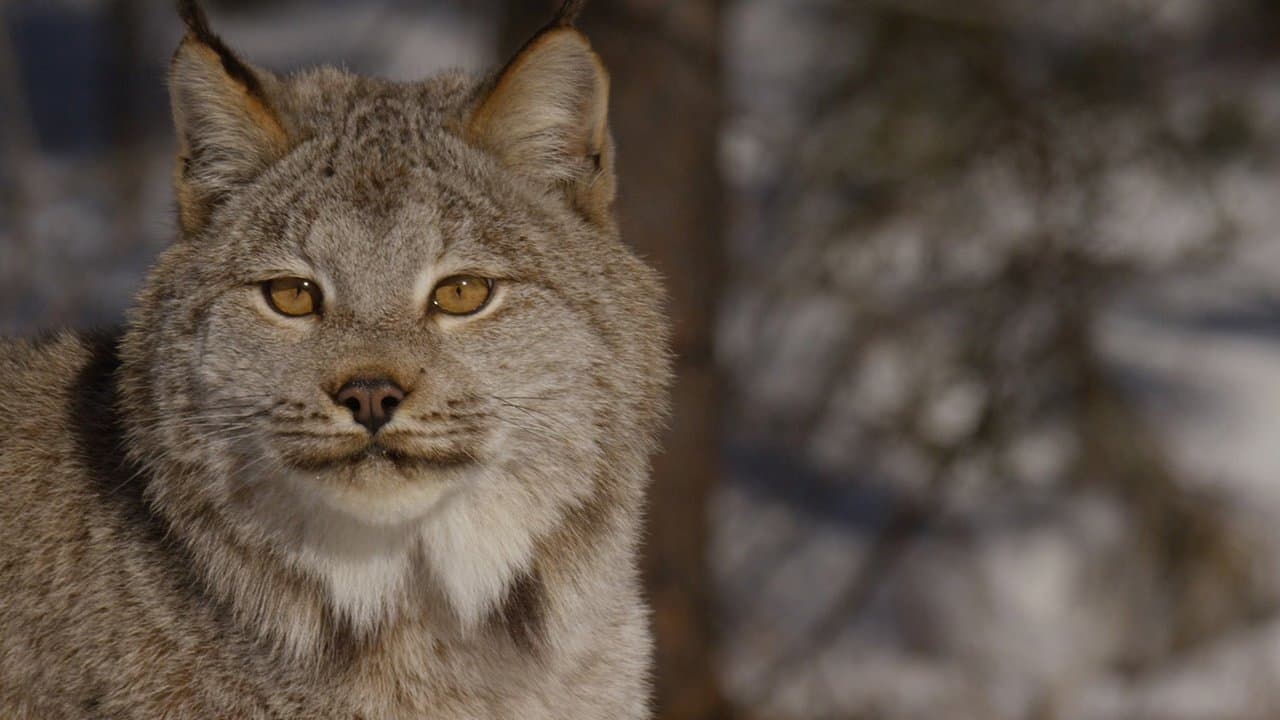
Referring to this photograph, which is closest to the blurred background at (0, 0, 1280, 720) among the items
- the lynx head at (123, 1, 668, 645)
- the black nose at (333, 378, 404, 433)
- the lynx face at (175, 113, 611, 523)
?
the lynx head at (123, 1, 668, 645)

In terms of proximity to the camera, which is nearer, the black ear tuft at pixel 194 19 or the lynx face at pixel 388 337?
the lynx face at pixel 388 337

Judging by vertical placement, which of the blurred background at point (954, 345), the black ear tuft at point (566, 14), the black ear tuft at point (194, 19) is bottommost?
the blurred background at point (954, 345)

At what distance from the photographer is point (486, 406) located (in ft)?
11.9

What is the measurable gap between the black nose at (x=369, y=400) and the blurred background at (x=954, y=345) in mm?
3857

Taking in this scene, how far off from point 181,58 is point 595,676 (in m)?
1.80

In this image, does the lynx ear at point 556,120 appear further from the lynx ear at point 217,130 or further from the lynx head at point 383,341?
the lynx ear at point 217,130

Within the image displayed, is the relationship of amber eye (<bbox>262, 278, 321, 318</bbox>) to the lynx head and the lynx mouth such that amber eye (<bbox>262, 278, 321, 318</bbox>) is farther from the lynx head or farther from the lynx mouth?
the lynx mouth

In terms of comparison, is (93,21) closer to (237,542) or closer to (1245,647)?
(1245,647)

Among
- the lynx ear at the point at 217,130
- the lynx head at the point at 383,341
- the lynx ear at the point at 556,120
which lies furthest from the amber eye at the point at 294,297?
the lynx ear at the point at 556,120

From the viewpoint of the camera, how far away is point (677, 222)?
7434 mm

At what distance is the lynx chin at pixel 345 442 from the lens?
362 centimetres

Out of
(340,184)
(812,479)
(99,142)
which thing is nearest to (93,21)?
(99,142)

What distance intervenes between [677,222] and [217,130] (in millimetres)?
3684

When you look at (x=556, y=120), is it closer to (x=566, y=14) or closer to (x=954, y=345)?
(x=566, y=14)
